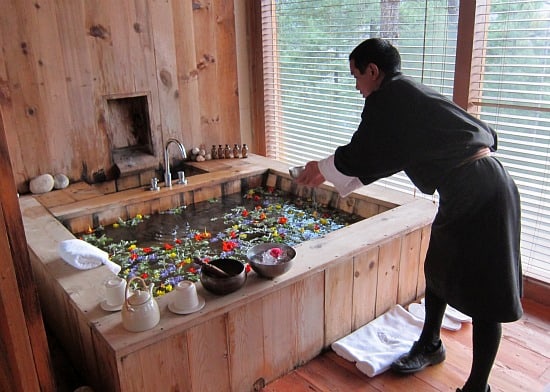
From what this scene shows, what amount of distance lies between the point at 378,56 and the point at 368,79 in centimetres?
10

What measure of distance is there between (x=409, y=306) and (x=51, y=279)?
1847mm

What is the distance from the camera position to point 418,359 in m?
2.14

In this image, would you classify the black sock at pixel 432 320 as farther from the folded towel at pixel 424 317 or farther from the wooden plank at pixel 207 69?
the wooden plank at pixel 207 69

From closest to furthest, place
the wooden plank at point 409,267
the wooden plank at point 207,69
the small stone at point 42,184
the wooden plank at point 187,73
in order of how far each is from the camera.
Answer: the wooden plank at point 409,267 → the small stone at point 42,184 → the wooden plank at point 187,73 → the wooden plank at point 207,69

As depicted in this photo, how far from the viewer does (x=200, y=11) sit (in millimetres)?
3658

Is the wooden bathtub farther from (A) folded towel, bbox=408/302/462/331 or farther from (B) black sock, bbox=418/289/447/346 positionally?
(B) black sock, bbox=418/289/447/346

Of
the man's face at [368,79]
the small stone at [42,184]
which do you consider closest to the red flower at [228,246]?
the man's face at [368,79]

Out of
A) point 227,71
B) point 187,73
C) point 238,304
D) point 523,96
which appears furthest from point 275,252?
point 227,71

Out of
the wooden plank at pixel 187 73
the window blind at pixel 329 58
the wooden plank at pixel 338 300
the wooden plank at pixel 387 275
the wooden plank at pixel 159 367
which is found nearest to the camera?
the wooden plank at pixel 159 367

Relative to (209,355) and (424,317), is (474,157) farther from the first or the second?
(209,355)

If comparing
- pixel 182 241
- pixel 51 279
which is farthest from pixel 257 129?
pixel 51 279

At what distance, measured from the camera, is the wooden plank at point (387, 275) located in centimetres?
242

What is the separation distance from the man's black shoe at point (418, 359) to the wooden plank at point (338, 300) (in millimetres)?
318

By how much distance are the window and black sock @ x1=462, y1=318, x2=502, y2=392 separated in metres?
1.05
